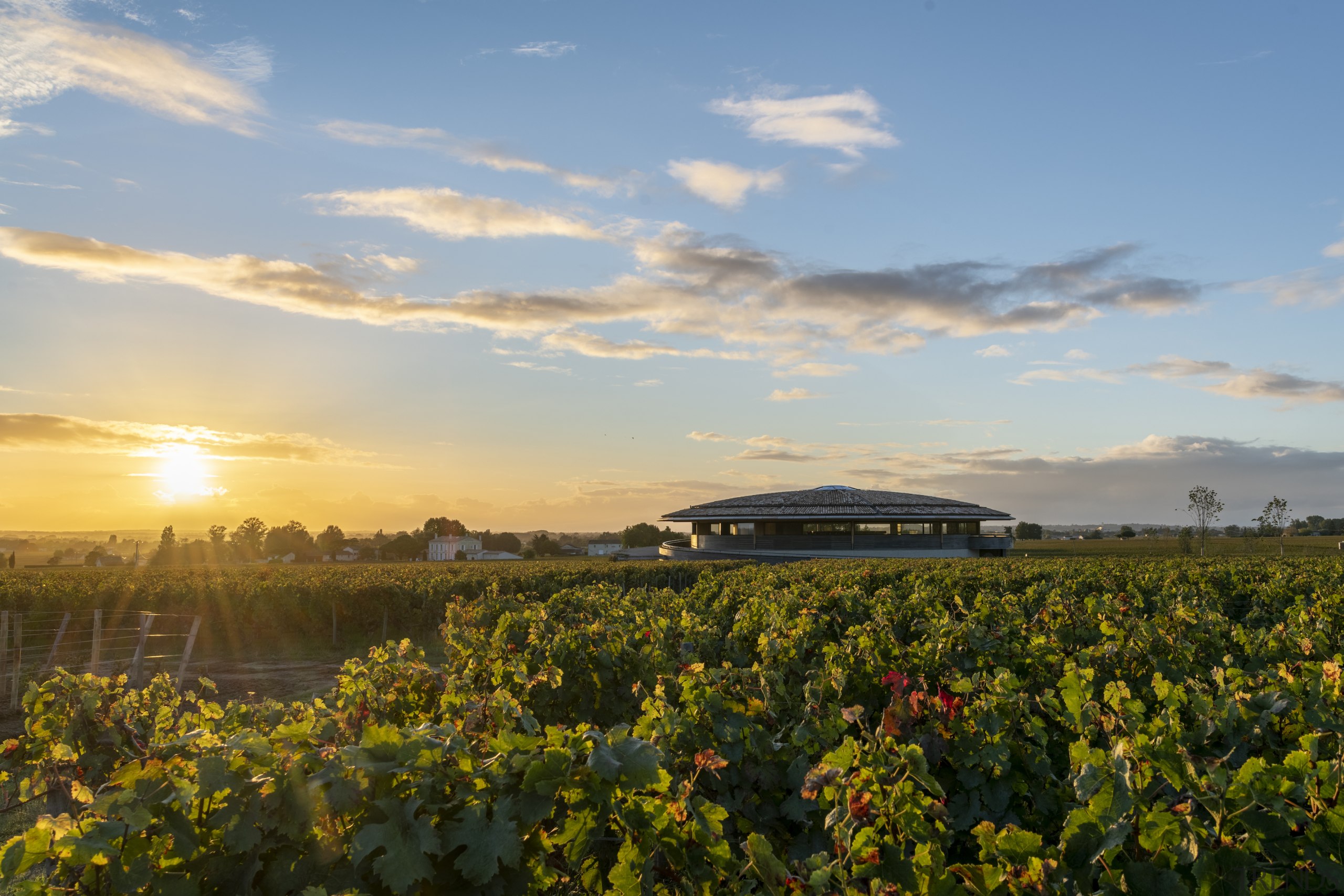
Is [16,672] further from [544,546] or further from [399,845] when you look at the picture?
[544,546]

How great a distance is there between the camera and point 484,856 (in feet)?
7.42

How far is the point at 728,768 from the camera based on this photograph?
4.03m

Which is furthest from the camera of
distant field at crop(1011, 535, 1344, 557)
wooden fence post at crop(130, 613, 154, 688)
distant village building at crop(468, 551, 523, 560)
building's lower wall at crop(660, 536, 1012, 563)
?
distant village building at crop(468, 551, 523, 560)

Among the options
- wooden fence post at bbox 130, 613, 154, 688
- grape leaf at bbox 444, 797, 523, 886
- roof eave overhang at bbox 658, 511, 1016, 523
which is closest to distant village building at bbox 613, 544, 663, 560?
roof eave overhang at bbox 658, 511, 1016, 523

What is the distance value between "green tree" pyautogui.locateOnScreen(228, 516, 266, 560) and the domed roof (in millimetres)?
66872

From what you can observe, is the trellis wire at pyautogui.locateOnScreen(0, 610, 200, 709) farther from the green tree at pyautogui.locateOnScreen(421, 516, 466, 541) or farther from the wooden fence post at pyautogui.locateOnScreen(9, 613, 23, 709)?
the green tree at pyautogui.locateOnScreen(421, 516, 466, 541)

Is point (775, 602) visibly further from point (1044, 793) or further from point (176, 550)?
point (176, 550)

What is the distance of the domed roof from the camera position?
177 feet

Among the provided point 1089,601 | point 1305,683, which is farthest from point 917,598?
point 1305,683

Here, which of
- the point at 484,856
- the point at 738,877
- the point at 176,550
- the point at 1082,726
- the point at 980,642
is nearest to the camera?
the point at 484,856

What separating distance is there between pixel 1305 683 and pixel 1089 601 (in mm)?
4775

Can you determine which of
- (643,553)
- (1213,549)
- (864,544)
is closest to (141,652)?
(864,544)

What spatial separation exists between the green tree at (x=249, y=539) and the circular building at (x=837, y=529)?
6658cm

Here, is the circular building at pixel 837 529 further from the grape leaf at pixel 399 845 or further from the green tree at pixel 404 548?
the grape leaf at pixel 399 845
